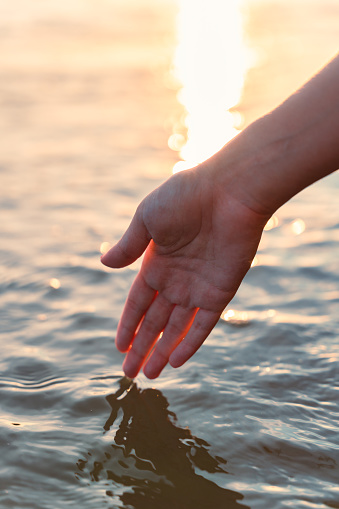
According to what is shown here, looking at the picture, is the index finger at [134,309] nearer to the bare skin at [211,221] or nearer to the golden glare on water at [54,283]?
the bare skin at [211,221]

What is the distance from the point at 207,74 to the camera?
264 inches

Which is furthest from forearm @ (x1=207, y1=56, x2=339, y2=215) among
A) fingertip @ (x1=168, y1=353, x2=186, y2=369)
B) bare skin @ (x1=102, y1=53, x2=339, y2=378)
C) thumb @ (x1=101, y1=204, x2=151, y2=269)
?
fingertip @ (x1=168, y1=353, x2=186, y2=369)

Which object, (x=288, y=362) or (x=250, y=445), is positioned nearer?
(x=250, y=445)

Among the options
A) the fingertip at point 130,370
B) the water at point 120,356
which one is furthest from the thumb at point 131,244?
the water at point 120,356

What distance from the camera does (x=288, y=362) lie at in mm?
2715

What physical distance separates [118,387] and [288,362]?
0.70 meters

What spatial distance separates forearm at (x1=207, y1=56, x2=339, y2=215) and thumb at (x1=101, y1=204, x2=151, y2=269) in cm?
31

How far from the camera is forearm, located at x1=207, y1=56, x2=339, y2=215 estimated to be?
203 cm

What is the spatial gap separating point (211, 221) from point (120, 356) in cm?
83

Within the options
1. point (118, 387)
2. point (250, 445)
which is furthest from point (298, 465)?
point (118, 387)

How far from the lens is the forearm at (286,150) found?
6.65ft

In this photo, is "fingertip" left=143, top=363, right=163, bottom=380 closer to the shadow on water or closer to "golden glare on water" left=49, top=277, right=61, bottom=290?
the shadow on water

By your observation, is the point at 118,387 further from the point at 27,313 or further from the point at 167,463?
the point at 27,313

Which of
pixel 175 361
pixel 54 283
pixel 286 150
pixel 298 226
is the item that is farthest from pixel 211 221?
pixel 298 226
